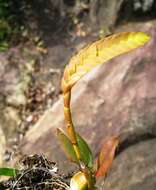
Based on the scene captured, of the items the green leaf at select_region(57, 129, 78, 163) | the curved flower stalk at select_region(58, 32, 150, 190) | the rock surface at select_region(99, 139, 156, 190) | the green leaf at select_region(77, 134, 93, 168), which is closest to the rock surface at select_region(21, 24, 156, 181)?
the rock surface at select_region(99, 139, 156, 190)

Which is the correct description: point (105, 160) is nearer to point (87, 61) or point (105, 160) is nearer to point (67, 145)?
point (67, 145)

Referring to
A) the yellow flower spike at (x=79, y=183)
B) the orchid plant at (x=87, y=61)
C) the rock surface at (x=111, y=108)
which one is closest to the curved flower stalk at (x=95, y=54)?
the orchid plant at (x=87, y=61)

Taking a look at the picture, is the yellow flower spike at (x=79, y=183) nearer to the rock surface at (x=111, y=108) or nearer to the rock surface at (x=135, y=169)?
the rock surface at (x=135, y=169)

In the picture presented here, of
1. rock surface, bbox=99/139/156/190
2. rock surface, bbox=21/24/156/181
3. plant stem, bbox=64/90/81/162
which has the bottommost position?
rock surface, bbox=99/139/156/190

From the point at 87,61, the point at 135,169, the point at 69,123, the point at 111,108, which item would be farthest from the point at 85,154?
the point at 111,108

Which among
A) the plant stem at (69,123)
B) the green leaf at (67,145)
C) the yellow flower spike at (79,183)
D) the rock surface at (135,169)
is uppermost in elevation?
the plant stem at (69,123)

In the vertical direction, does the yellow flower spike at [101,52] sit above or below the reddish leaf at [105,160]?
above

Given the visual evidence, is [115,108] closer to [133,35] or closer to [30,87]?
[30,87]

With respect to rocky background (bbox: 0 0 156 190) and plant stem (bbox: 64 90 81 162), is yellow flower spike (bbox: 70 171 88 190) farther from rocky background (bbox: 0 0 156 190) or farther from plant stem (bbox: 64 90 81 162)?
rocky background (bbox: 0 0 156 190)
